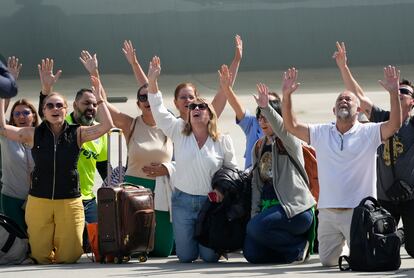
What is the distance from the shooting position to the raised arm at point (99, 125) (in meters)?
9.86

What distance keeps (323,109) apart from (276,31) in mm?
2850

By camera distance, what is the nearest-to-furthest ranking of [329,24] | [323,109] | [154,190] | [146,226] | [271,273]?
1. [271,273]
2. [146,226]
3. [154,190]
4. [329,24]
5. [323,109]

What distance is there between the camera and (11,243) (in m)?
9.88

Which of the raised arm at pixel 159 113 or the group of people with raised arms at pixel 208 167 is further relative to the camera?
the raised arm at pixel 159 113

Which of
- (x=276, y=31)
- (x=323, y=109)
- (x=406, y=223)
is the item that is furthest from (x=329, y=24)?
(x=406, y=223)

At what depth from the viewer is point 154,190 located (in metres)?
10.6

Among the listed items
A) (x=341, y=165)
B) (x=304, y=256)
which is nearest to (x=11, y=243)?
(x=304, y=256)

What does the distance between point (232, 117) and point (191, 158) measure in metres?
6.87

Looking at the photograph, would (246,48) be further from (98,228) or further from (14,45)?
(98,228)

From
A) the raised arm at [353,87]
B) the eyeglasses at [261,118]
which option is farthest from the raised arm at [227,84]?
the raised arm at [353,87]

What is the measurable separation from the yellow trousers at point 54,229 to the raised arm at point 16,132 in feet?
1.63

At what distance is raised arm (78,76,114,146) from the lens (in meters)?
9.86

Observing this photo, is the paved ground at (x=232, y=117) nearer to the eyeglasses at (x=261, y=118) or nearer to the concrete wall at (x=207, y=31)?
the concrete wall at (x=207, y=31)

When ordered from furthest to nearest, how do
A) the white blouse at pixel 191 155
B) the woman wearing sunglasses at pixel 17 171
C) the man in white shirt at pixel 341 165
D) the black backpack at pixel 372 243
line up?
the woman wearing sunglasses at pixel 17 171 < the white blouse at pixel 191 155 < the man in white shirt at pixel 341 165 < the black backpack at pixel 372 243
